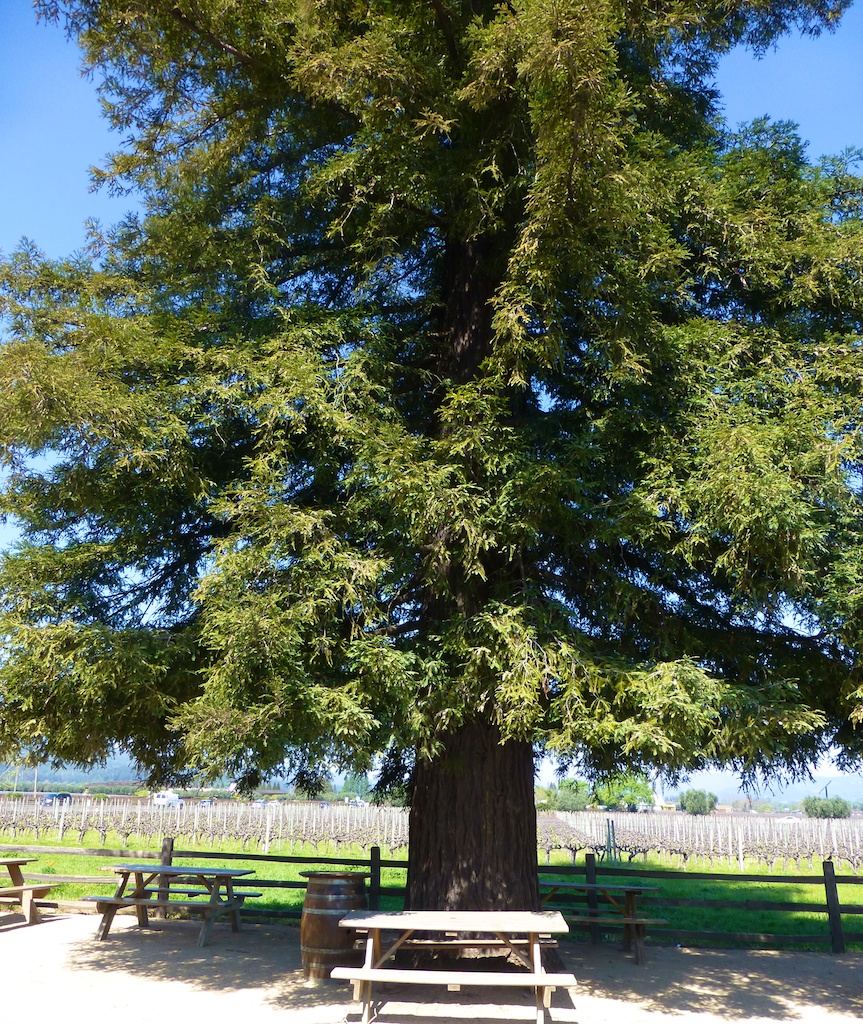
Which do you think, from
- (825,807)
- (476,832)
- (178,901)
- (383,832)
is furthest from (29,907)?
(825,807)

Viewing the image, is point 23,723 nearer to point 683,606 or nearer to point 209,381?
point 209,381

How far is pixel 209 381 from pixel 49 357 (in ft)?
4.62

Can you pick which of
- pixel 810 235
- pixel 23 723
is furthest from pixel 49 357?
pixel 810 235

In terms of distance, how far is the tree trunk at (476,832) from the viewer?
26.3 ft

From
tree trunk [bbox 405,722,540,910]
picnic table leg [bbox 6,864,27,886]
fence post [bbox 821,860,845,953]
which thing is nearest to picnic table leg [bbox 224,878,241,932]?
tree trunk [bbox 405,722,540,910]

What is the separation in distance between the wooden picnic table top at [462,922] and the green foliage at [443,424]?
131 cm

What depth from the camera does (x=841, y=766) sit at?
8195mm

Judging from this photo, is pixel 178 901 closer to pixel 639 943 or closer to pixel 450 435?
pixel 639 943

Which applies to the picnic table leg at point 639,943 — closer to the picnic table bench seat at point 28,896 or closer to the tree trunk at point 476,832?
the tree trunk at point 476,832

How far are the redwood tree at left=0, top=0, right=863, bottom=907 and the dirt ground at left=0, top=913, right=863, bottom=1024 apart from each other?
1306mm

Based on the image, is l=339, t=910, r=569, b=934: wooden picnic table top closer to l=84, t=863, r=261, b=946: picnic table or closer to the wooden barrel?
the wooden barrel

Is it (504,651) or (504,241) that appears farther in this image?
(504,241)

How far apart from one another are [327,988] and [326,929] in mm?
522

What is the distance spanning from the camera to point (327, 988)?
7.96 metres
